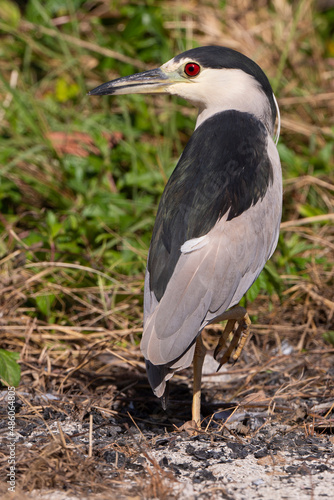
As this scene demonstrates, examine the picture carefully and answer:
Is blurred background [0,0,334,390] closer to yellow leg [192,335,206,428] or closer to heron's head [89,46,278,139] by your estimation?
yellow leg [192,335,206,428]

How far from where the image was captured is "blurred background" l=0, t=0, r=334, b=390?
328 cm

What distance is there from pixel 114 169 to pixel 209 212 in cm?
200

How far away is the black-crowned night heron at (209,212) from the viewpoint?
2.38 m

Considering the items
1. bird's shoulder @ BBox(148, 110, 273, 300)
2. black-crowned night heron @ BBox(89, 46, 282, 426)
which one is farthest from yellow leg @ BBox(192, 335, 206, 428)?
bird's shoulder @ BBox(148, 110, 273, 300)

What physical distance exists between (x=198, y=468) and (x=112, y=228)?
1.92m

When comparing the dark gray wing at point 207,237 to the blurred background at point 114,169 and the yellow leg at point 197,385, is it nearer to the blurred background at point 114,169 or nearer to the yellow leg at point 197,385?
the yellow leg at point 197,385

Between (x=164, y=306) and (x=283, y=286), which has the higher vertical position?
(x=164, y=306)

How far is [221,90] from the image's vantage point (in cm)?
278

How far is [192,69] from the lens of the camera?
9.18 ft

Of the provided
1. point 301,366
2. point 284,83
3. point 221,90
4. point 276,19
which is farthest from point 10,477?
point 276,19

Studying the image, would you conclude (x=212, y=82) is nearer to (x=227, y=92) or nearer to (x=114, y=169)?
(x=227, y=92)

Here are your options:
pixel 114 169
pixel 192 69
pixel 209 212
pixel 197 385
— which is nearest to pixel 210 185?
pixel 209 212

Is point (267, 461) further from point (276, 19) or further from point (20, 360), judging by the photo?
point (276, 19)

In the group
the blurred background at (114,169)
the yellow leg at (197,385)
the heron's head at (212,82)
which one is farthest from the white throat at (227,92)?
the yellow leg at (197,385)
